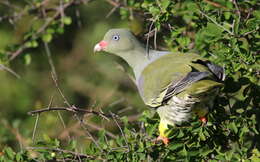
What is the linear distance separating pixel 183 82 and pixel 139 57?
3.21 ft

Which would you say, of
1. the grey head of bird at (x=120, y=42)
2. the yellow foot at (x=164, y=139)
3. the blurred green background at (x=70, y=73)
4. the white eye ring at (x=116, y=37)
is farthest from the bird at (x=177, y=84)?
the blurred green background at (x=70, y=73)

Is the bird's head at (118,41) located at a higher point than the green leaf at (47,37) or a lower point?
lower

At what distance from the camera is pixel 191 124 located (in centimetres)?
368

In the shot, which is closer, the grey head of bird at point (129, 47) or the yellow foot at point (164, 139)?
the yellow foot at point (164, 139)

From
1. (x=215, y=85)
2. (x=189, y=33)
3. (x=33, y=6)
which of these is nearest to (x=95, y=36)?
(x=33, y=6)

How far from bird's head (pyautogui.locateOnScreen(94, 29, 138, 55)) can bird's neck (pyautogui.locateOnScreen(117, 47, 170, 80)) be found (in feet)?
0.15

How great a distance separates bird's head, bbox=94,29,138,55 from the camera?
459 cm

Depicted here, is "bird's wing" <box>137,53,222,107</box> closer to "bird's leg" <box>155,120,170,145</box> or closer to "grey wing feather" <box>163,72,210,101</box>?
"grey wing feather" <box>163,72,210,101</box>

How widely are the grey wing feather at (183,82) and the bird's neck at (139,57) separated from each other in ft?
1.84

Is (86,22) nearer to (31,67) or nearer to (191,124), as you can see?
(31,67)

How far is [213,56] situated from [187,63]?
20 centimetres

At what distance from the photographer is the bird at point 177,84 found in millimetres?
3582

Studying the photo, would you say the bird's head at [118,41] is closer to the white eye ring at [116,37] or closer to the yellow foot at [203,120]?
the white eye ring at [116,37]

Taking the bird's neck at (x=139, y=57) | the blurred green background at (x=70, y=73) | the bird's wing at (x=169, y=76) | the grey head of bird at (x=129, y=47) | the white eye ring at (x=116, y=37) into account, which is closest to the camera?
the bird's wing at (x=169, y=76)
